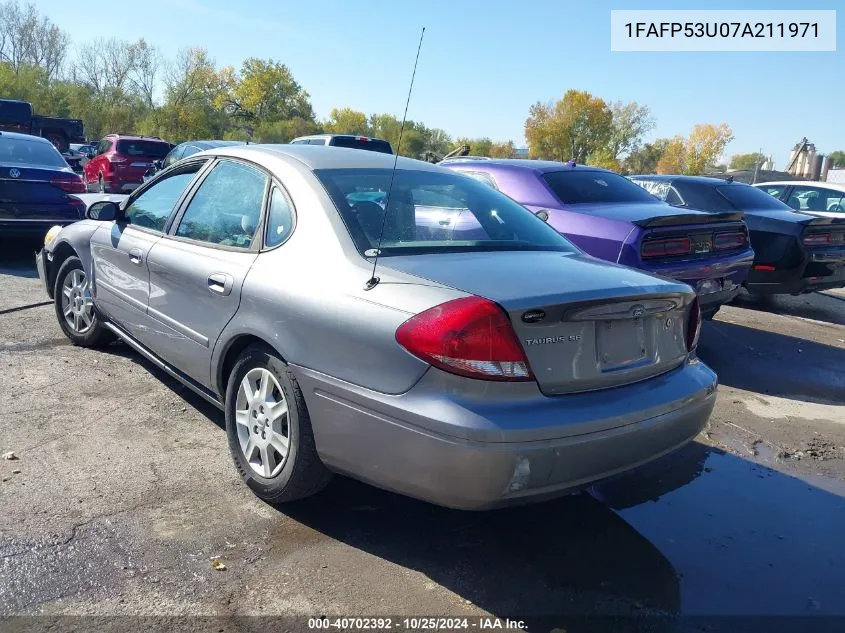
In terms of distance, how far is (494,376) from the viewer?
2.55m

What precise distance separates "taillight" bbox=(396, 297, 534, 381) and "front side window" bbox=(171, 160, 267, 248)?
1315 mm

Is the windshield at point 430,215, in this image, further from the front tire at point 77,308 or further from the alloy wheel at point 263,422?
the front tire at point 77,308

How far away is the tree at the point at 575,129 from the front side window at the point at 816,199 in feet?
224

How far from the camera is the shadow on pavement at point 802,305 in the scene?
8.98m

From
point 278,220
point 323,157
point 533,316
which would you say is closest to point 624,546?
point 533,316

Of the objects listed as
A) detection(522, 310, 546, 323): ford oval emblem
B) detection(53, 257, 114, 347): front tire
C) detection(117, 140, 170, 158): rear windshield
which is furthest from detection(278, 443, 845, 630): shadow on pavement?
detection(117, 140, 170, 158): rear windshield

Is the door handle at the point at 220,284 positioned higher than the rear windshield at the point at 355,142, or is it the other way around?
the rear windshield at the point at 355,142

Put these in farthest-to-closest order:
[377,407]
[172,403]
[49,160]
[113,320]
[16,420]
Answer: [49,160] → [113,320] → [172,403] → [16,420] → [377,407]

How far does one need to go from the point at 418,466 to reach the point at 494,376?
0.42 metres

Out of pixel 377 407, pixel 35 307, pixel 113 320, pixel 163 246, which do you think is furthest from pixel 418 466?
pixel 35 307

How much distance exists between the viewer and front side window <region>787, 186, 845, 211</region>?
1170 cm

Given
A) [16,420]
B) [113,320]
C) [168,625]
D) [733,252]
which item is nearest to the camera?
[168,625]

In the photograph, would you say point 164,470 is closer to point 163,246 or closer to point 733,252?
point 163,246

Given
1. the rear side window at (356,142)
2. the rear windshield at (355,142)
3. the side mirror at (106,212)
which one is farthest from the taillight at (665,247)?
the rear windshield at (355,142)
